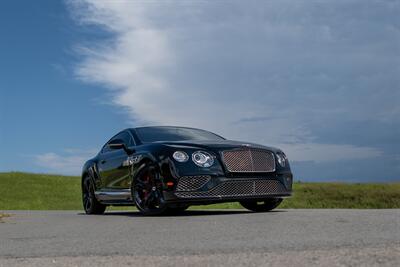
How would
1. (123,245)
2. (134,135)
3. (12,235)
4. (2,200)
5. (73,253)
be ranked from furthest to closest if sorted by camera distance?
(2,200)
(134,135)
(12,235)
(123,245)
(73,253)

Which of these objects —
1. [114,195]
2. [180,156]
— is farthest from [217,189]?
[114,195]

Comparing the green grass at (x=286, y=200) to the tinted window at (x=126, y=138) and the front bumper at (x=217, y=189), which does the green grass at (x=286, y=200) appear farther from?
the front bumper at (x=217, y=189)

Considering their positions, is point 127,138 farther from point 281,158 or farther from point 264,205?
point 281,158

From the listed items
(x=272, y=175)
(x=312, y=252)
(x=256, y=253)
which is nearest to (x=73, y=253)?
(x=256, y=253)

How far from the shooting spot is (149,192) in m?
8.70

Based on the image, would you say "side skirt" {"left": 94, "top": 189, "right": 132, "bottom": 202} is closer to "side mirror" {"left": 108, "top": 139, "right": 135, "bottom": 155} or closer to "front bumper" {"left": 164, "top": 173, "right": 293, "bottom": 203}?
"side mirror" {"left": 108, "top": 139, "right": 135, "bottom": 155}

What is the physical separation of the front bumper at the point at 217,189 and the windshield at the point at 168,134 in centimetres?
146

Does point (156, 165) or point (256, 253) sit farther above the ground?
point (156, 165)

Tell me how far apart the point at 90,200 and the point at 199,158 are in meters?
3.97

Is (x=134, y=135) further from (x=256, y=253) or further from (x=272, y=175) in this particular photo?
(x=256, y=253)

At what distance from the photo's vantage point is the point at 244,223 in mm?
6734

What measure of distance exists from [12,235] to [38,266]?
8.55ft

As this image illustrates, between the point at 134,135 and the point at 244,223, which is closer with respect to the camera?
the point at 244,223

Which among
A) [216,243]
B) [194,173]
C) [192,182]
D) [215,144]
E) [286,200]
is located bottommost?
[286,200]
